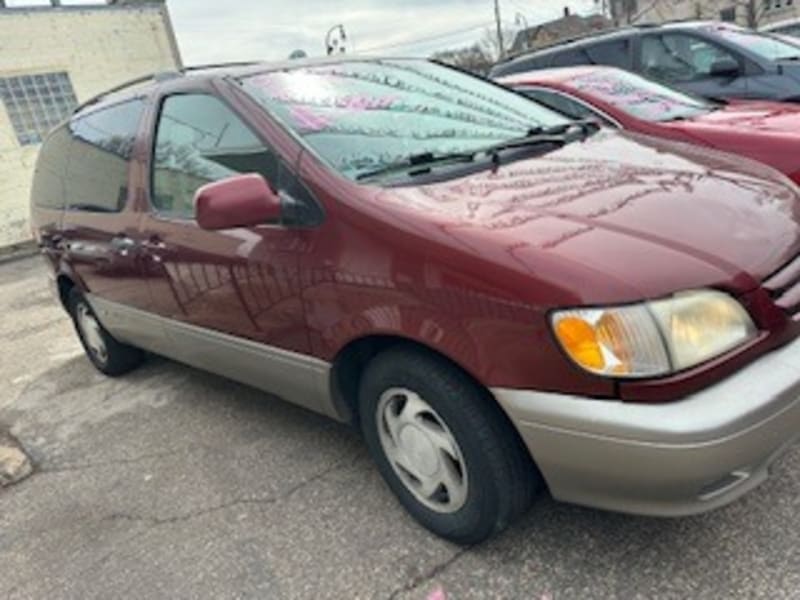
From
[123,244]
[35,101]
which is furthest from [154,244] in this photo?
[35,101]

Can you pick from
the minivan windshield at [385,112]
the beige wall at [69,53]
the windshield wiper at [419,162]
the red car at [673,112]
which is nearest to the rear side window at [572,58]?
the red car at [673,112]

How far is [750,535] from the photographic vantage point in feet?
7.70

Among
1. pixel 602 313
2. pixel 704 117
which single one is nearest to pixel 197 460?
pixel 602 313

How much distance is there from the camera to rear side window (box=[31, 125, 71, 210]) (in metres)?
4.63

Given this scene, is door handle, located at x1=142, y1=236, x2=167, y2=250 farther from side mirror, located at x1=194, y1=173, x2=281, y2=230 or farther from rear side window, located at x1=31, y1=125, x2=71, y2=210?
rear side window, located at x1=31, y1=125, x2=71, y2=210

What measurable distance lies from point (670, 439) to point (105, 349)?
3961 mm

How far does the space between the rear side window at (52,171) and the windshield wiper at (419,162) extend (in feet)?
9.16

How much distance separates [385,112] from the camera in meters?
2.97

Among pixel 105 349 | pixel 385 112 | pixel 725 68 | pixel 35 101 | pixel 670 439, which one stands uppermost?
pixel 385 112

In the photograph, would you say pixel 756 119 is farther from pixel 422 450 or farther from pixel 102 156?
pixel 102 156

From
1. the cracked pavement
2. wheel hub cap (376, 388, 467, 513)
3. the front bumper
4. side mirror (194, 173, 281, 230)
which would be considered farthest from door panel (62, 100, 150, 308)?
the front bumper

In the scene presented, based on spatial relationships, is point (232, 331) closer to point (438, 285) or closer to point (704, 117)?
point (438, 285)

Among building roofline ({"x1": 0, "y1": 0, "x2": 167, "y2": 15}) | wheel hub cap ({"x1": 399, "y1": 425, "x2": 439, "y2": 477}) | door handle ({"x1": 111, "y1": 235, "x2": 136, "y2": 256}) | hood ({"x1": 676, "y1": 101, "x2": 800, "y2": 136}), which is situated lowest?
wheel hub cap ({"x1": 399, "y1": 425, "x2": 439, "y2": 477})

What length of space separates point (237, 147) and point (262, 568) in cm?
158
